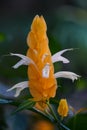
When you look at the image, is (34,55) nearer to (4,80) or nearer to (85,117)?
(85,117)

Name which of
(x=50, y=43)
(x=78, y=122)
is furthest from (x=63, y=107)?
(x=50, y=43)

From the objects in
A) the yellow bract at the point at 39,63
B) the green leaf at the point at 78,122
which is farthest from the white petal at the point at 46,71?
the green leaf at the point at 78,122

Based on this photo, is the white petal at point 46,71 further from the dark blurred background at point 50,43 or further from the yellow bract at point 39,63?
the dark blurred background at point 50,43

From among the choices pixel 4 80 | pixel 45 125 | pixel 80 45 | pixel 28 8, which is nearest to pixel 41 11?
pixel 28 8

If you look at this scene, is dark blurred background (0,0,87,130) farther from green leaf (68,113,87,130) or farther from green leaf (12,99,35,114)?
green leaf (12,99,35,114)

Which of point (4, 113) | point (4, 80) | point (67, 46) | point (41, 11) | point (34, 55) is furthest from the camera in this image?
point (41, 11)

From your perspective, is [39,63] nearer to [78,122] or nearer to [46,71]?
[46,71]
